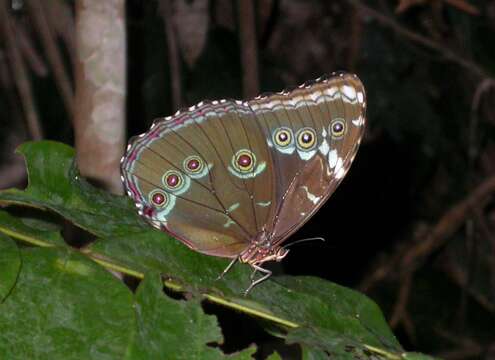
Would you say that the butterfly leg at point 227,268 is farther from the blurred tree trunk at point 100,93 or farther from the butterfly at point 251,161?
the blurred tree trunk at point 100,93

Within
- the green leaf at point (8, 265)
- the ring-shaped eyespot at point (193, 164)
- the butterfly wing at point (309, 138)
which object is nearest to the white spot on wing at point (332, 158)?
the butterfly wing at point (309, 138)

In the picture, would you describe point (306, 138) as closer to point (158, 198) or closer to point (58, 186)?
point (158, 198)

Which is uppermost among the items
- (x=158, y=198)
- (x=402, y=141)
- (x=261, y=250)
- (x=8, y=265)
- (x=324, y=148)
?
(x=8, y=265)

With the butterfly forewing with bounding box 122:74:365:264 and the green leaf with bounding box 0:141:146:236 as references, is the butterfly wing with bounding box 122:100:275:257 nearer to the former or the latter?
the butterfly forewing with bounding box 122:74:365:264

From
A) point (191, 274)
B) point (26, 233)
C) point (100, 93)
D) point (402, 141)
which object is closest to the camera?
point (26, 233)

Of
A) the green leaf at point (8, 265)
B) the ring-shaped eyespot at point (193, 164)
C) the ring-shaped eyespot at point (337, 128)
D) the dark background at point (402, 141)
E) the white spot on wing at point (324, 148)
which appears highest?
the green leaf at point (8, 265)

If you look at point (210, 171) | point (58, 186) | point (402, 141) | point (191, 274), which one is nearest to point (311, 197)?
point (210, 171)

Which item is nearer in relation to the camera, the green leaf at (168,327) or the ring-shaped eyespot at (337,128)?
the green leaf at (168,327)
